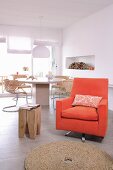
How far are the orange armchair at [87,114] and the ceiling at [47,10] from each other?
2.15 m

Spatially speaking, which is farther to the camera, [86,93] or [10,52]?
[10,52]

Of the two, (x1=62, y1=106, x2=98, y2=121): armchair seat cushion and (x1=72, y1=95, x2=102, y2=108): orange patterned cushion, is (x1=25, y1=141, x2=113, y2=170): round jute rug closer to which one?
(x1=62, y1=106, x2=98, y2=121): armchair seat cushion

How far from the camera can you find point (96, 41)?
586 cm

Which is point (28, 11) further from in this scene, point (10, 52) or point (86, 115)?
point (86, 115)

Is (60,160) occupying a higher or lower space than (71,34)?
lower

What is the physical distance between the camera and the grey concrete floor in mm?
2677

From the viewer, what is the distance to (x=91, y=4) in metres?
5.09

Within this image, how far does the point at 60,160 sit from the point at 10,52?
19.9 ft

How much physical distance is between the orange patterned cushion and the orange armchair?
76 millimetres

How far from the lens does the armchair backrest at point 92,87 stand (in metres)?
3.85

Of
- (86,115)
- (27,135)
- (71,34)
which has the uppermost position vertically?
(71,34)

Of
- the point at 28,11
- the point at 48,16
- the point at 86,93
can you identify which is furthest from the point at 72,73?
the point at 86,93

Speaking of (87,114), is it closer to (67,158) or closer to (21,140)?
(67,158)

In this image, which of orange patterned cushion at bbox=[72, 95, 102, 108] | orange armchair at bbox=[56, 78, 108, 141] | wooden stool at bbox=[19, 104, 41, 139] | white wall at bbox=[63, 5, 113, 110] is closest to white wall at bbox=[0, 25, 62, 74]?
white wall at bbox=[63, 5, 113, 110]
